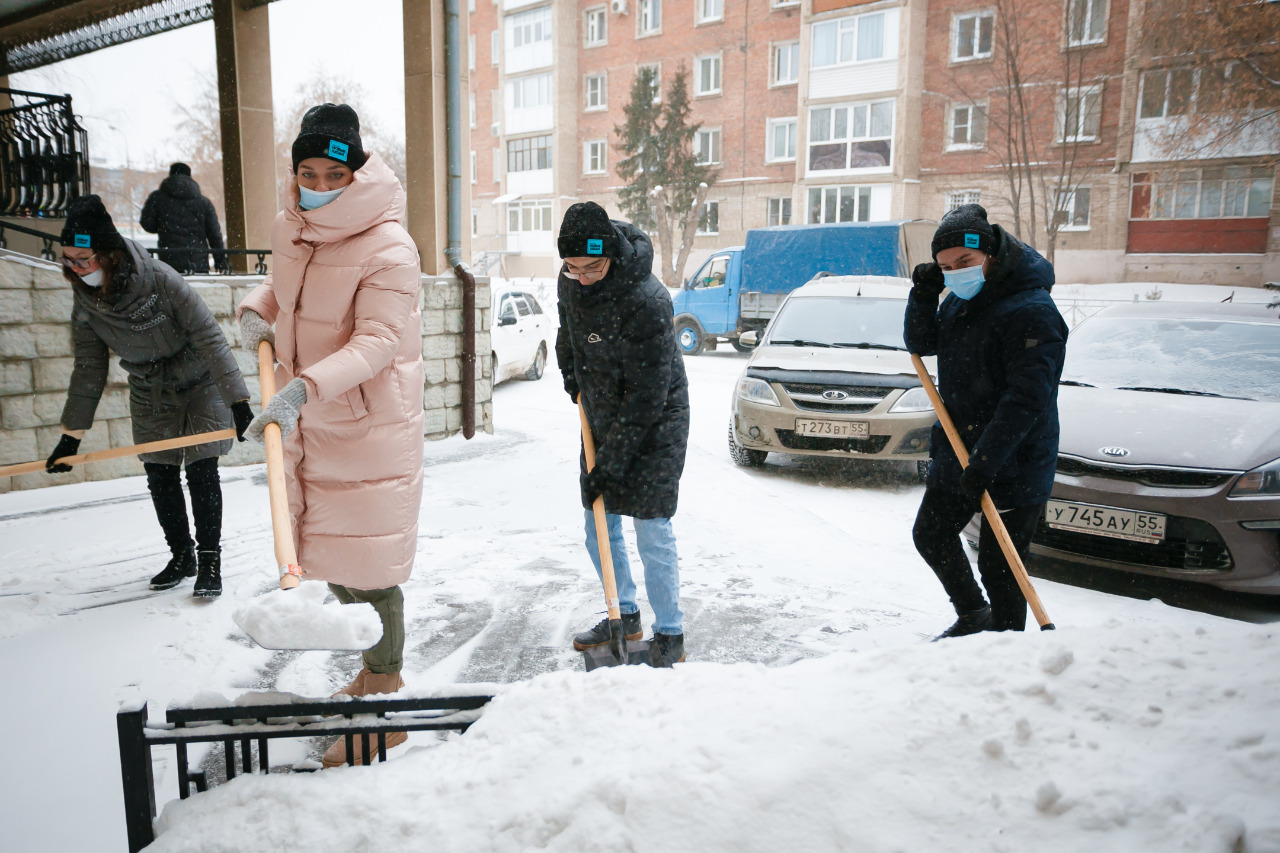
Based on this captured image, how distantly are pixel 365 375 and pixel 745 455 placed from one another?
17.0 ft

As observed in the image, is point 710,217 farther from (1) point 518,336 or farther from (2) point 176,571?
(2) point 176,571

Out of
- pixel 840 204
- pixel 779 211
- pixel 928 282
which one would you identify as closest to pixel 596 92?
pixel 779 211

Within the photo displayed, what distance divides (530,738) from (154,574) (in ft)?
11.3

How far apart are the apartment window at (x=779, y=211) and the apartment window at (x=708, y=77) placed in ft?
18.3

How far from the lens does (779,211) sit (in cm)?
3284

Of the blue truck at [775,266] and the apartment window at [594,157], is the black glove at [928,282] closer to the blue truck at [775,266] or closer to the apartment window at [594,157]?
the blue truck at [775,266]

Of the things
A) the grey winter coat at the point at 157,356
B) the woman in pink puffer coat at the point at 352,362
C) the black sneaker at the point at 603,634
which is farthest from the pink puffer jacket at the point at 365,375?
the grey winter coat at the point at 157,356

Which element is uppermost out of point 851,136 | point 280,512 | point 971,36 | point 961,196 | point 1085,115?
point 971,36

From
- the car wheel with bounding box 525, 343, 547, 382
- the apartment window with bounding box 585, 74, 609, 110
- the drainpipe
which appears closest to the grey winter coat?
the drainpipe

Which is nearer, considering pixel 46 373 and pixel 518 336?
pixel 46 373

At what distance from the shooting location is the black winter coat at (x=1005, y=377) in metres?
2.91

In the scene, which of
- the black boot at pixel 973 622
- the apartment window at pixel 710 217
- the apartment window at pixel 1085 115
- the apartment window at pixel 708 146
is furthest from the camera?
the apartment window at pixel 708 146

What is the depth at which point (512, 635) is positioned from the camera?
375 centimetres

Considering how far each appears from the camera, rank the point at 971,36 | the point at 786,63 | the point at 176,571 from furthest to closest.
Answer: the point at 786,63
the point at 971,36
the point at 176,571
